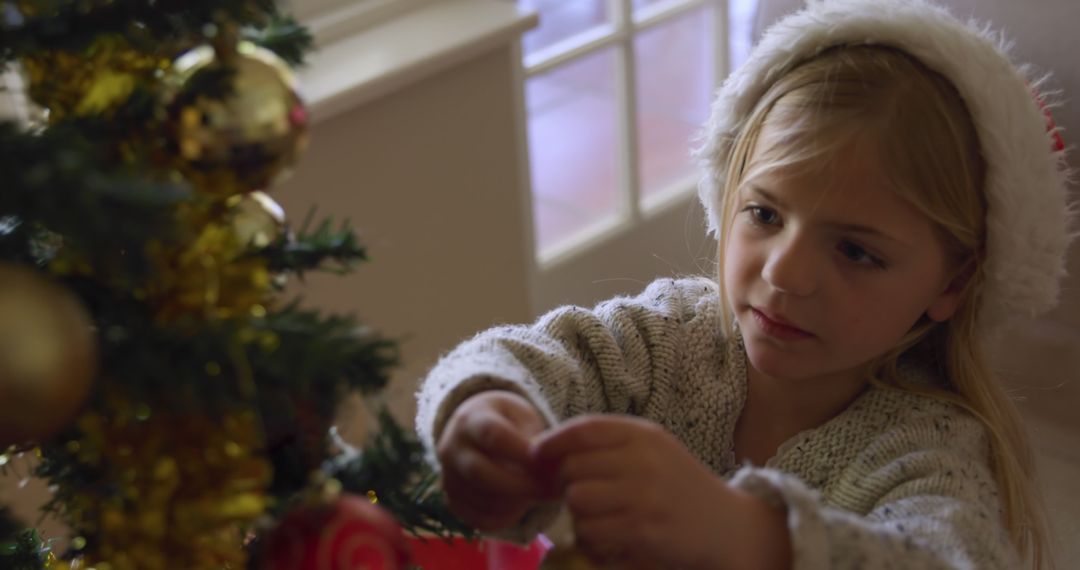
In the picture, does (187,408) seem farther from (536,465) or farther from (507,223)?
(507,223)

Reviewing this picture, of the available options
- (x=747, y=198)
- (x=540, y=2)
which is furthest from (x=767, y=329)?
(x=540, y=2)

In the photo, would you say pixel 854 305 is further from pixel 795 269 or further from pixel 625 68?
pixel 625 68

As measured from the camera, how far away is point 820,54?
0.93 m

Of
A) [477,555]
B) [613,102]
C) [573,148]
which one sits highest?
[477,555]

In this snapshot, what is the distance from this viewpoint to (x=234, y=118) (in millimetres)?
454

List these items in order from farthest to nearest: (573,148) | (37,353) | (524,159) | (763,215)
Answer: (573,148) → (524,159) → (763,215) → (37,353)

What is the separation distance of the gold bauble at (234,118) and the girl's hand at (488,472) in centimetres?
21

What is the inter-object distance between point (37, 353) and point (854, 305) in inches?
25.2

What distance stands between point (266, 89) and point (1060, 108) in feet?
2.93

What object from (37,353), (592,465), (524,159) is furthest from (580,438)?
(524,159)

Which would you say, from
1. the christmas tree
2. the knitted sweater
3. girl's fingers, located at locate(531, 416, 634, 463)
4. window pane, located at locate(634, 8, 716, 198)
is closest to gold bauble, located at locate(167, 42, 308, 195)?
the christmas tree

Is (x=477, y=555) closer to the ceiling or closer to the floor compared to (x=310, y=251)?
closer to the floor

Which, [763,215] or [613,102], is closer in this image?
[763,215]

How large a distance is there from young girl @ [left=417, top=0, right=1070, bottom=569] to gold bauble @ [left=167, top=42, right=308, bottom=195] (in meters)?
0.28
